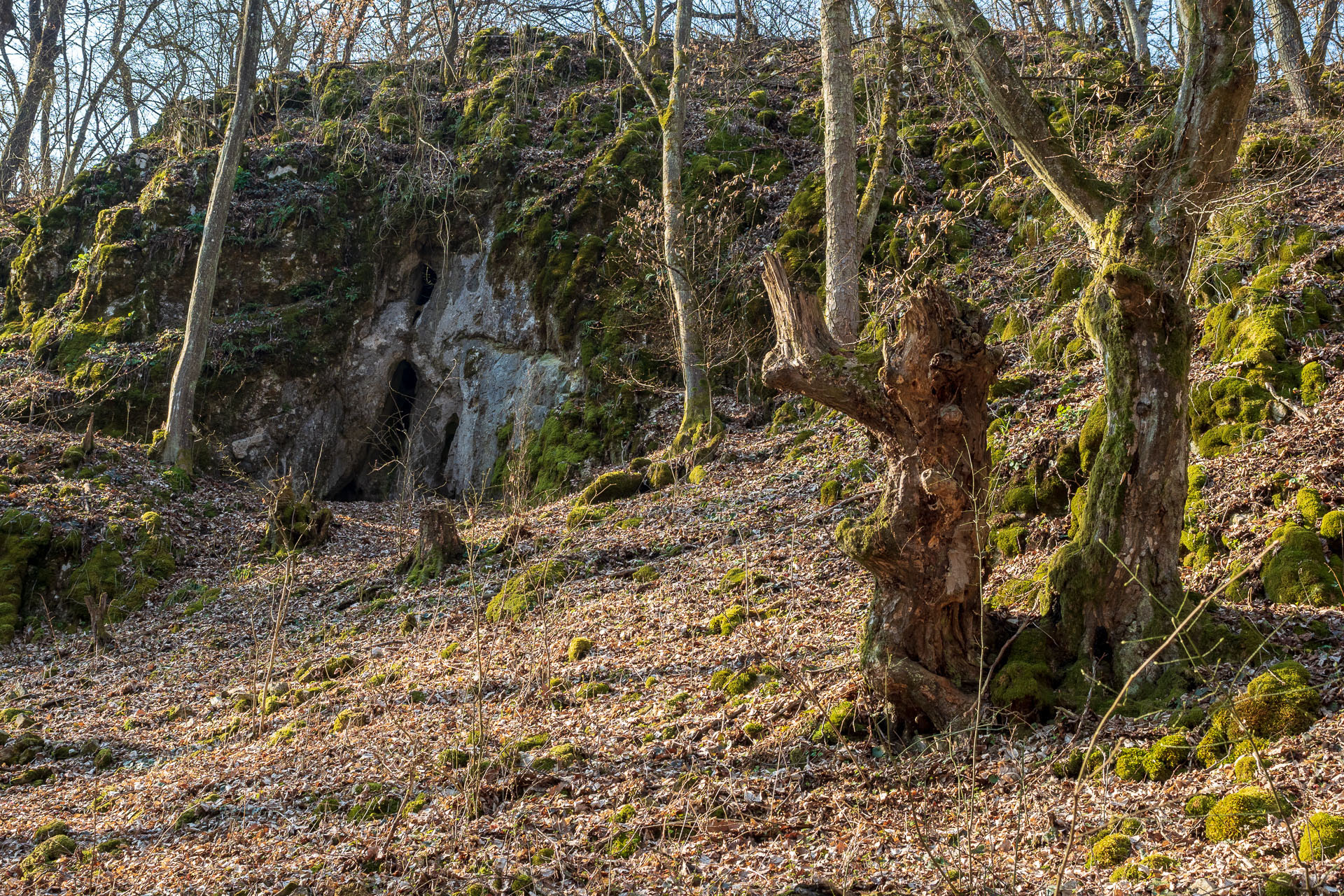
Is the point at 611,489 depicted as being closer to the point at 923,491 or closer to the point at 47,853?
the point at 923,491

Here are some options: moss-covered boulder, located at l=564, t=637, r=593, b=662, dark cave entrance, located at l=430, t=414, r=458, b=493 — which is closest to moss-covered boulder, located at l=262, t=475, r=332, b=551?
dark cave entrance, located at l=430, t=414, r=458, b=493

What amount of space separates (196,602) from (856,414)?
28.6 feet

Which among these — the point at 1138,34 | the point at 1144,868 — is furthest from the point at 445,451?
the point at 1144,868

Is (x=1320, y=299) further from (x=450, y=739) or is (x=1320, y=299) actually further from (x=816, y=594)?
(x=450, y=739)

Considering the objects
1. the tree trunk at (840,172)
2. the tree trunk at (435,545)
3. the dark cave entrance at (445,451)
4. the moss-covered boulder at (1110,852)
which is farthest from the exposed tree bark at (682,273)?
the moss-covered boulder at (1110,852)

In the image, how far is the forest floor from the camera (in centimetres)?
354

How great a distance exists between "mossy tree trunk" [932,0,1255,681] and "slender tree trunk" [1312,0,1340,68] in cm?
251

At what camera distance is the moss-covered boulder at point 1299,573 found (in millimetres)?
4461

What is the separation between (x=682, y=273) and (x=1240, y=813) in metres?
8.75

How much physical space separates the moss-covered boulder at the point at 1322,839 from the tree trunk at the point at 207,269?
13.5 m

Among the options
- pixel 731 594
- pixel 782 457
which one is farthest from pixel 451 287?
pixel 731 594

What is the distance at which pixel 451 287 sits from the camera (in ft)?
50.4

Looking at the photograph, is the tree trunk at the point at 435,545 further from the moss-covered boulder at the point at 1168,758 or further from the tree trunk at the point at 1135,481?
the moss-covered boulder at the point at 1168,758

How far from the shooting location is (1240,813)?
3.17m
